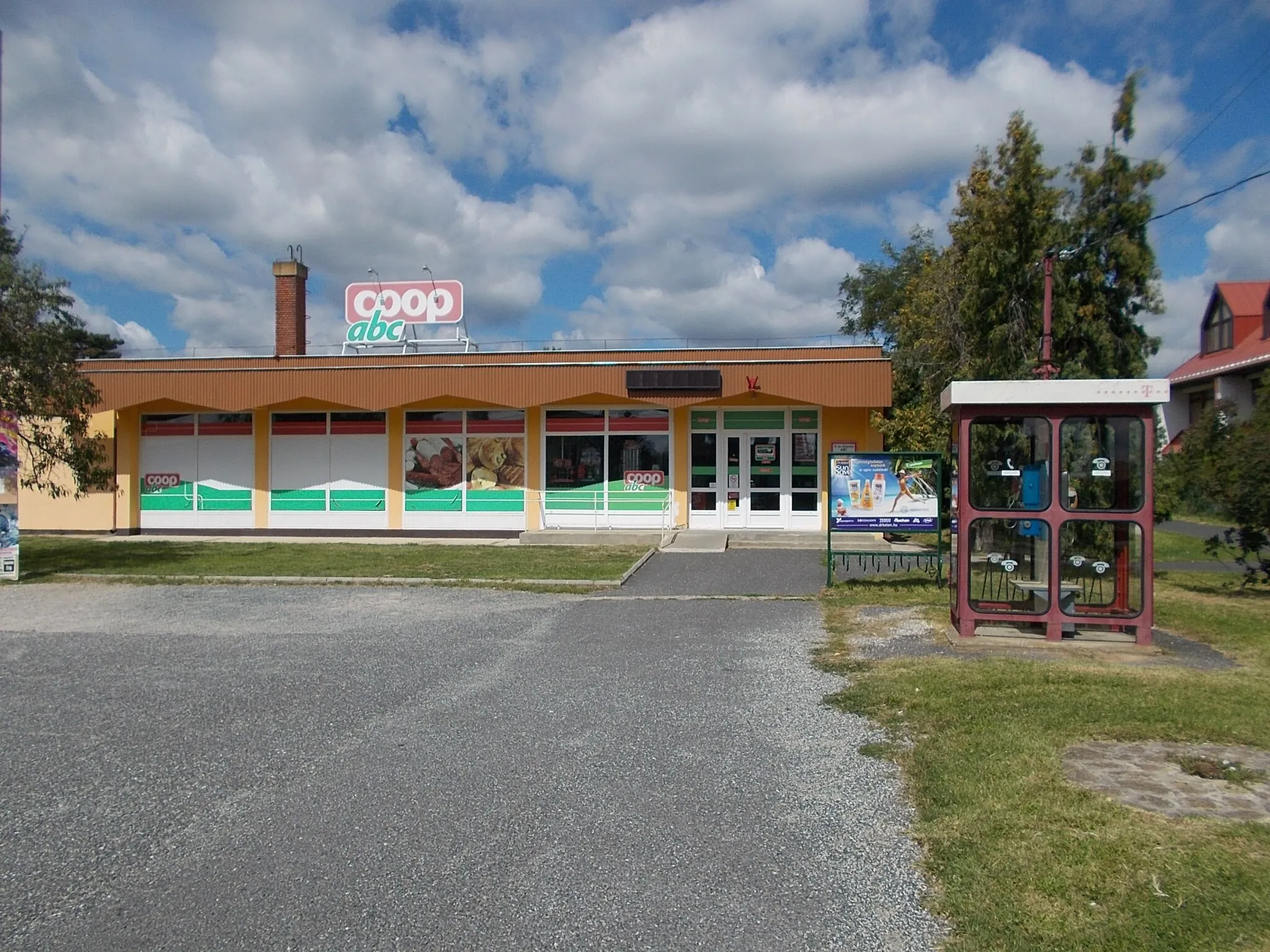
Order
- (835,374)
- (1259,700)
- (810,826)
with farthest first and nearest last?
(835,374) → (1259,700) → (810,826)

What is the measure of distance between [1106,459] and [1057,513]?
0.77 m

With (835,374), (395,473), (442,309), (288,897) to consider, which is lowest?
(288,897)

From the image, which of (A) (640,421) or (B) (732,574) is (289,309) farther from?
(B) (732,574)

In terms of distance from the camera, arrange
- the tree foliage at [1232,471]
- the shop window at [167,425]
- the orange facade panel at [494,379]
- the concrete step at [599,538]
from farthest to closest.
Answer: the shop window at [167,425]
the orange facade panel at [494,379]
the concrete step at [599,538]
the tree foliage at [1232,471]

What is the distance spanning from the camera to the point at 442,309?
25500 millimetres

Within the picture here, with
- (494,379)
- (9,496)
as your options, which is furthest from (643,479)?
(9,496)

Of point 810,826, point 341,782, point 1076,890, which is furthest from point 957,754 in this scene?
point 341,782

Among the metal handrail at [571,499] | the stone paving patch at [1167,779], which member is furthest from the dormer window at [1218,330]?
the stone paving patch at [1167,779]

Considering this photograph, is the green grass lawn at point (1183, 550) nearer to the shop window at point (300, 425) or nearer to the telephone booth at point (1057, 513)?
the telephone booth at point (1057, 513)

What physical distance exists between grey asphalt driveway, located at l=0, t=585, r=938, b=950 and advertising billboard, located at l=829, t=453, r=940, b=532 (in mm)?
3851

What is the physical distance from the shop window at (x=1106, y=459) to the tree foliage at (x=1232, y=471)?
141 inches

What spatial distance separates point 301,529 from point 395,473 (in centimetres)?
261

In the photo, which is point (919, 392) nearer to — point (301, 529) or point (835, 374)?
point (835, 374)

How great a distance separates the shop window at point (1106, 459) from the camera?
9.08 meters
